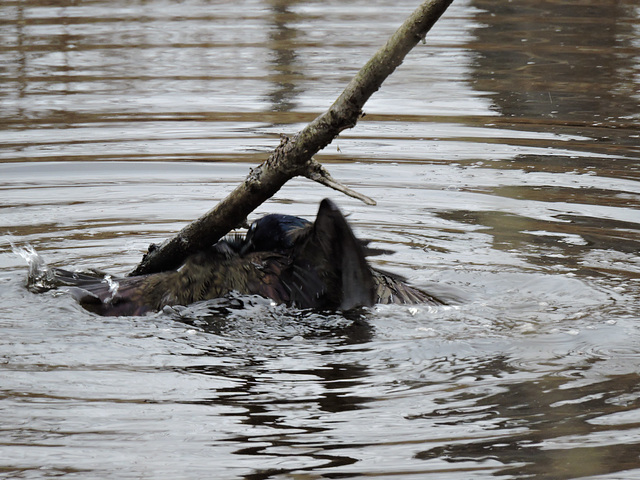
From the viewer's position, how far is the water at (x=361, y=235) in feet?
11.4

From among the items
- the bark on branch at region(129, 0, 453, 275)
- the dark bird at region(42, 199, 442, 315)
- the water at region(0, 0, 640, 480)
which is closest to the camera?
the water at region(0, 0, 640, 480)

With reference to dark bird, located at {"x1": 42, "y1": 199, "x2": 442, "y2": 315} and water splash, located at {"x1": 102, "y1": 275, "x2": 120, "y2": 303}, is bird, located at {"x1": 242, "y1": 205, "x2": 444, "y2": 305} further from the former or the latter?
water splash, located at {"x1": 102, "y1": 275, "x2": 120, "y2": 303}

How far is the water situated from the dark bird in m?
0.08

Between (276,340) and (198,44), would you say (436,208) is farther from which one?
(198,44)

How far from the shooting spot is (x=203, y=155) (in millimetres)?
7957

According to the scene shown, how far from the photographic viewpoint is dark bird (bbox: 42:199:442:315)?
14.3ft

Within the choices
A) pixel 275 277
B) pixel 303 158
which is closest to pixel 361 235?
pixel 275 277

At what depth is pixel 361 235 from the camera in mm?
6059

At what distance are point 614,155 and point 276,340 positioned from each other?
13.1 ft

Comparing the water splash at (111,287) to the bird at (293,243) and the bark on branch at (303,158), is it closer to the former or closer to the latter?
the bark on branch at (303,158)

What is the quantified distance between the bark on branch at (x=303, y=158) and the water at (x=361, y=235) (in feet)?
0.97

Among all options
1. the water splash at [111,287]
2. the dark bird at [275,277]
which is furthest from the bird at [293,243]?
the water splash at [111,287]

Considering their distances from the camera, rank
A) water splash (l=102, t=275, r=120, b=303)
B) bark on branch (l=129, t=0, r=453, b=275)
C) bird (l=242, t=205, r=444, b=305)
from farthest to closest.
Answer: water splash (l=102, t=275, r=120, b=303) → bird (l=242, t=205, r=444, b=305) → bark on branch (l=129, t=0, r=453, b=275)

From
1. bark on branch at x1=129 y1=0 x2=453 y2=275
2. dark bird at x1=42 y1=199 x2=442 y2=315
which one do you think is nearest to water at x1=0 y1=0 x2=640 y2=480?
dark bird at x1=42 y1=199 x2=442 y2=315
